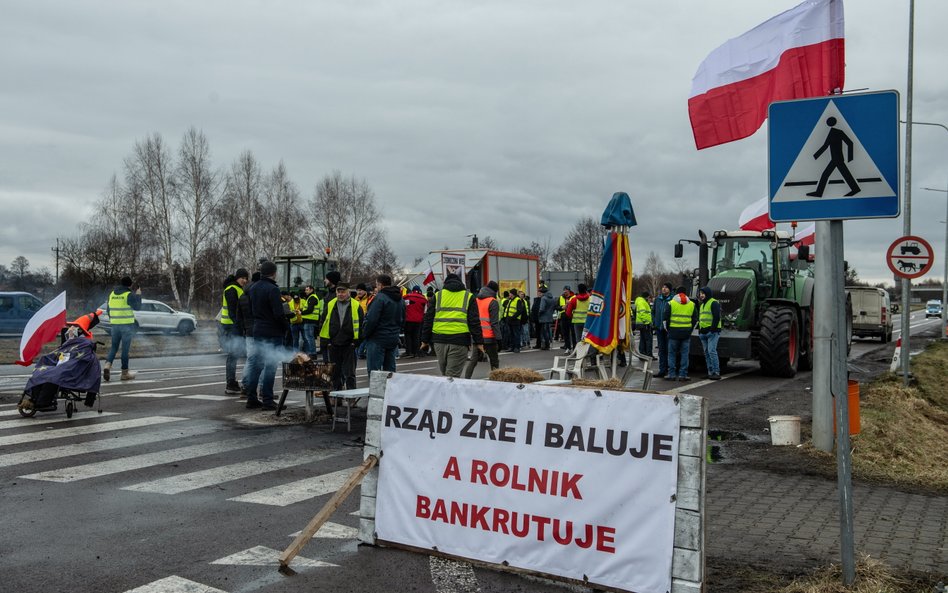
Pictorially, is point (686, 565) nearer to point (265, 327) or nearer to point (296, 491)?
point (296, 491)

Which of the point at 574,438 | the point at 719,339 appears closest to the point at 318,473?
the point at 574,438

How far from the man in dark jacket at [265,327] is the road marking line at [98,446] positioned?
1.67m

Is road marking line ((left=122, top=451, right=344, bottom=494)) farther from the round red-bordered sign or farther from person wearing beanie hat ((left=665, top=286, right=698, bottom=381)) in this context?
the round red-bordered sign

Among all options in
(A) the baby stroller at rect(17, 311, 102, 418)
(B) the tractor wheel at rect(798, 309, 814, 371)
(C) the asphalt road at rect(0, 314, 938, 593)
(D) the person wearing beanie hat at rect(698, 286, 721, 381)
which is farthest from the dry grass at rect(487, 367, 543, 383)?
(B) the tractor wheel at rect(798, 309, 814, 371)

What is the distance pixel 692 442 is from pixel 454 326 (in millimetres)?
7196

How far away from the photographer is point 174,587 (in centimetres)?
471

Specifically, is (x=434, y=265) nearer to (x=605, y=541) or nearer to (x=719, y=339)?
(x=719, y=339)

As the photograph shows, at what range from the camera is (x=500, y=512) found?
507 cm

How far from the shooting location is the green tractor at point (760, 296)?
17734 mm

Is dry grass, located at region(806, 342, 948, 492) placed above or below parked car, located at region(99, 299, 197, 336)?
below

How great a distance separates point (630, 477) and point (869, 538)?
245cm

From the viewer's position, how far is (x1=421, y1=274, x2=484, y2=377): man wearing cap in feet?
37.8

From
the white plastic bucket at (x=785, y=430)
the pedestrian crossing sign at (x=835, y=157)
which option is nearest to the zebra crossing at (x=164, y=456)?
the pedestrian crossing sign at (x=835, y=157)

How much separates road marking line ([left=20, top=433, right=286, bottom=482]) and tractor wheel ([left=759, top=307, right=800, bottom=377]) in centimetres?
1165
